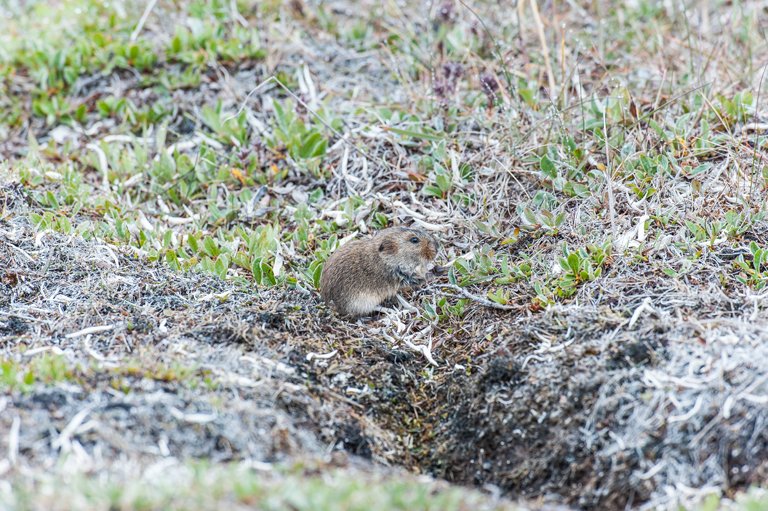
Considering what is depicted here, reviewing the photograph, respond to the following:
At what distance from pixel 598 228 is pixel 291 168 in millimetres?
2809

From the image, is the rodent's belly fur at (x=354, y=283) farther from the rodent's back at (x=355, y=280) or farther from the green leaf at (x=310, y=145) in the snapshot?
the green leaf at (x=310, y=145)

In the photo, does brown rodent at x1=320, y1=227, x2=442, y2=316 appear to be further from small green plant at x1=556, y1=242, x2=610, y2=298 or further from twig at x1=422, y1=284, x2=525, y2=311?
small green plant at x1=556, y1=242, x2=610, y2=298

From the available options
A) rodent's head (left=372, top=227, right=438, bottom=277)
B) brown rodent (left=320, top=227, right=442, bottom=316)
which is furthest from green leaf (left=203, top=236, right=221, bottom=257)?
rodent's head (left=372, top=227, right=438, bottom=277)

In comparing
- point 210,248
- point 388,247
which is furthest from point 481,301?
point 210,248

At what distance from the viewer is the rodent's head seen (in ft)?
15.2

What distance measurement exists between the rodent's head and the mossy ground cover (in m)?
0.23

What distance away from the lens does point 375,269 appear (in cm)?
458

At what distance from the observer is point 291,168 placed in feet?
19.4

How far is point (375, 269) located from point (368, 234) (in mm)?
751

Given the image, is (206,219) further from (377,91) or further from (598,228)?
(598,228)

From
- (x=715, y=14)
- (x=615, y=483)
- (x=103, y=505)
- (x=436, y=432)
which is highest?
(x=715, y=14)

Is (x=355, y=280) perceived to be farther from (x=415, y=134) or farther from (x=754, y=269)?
(x=754, y=269)

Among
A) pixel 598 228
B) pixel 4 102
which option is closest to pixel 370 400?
pixel 598 228

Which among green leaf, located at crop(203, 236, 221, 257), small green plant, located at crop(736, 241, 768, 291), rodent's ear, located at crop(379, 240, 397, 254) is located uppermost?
small green plant, located at crop(736, 241, 768, 291)
